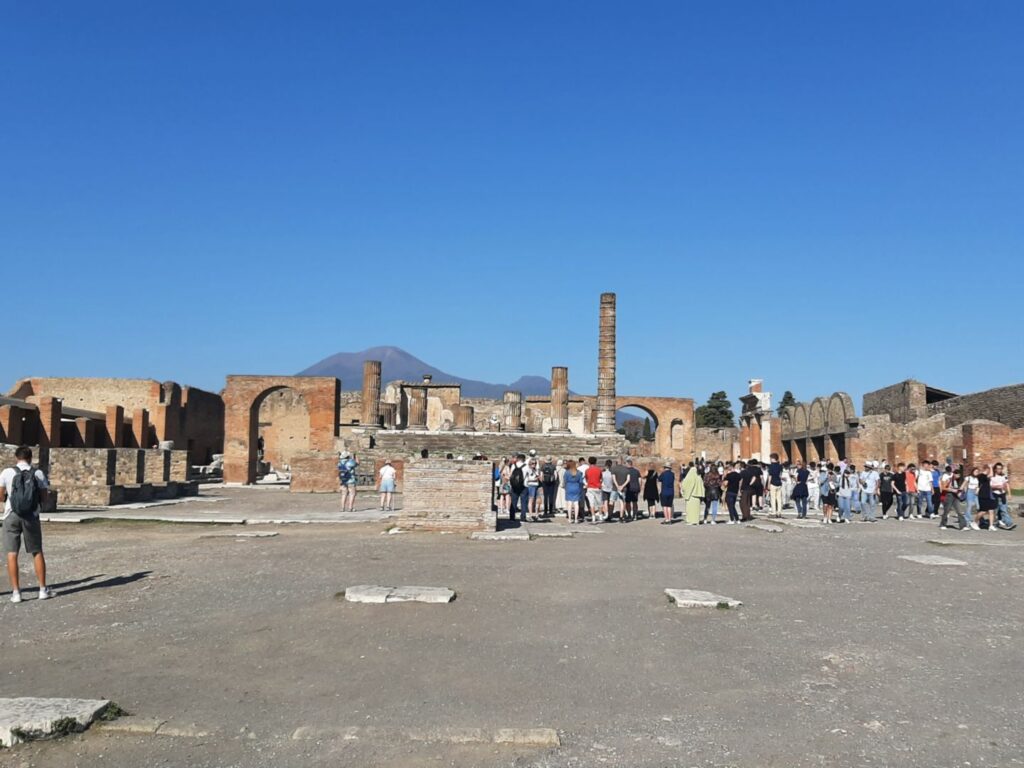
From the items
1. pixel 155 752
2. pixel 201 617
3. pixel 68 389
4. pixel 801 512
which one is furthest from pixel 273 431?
pixel 155 752

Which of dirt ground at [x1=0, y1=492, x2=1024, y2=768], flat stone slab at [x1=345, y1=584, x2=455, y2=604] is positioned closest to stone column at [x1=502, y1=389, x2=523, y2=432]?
dirt ground at [x1=0, y1=492, x2=1024, y2=768]

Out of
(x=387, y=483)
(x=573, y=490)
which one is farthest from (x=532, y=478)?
(x=387, y=483)

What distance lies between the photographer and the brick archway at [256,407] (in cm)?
3344

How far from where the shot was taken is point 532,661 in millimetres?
6082

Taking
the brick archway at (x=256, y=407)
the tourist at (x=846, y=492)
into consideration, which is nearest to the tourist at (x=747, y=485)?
the tourist at (x=846, y=492)

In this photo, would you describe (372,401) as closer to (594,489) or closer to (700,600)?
(594,489)

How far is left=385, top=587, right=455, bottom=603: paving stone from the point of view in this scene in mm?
7973

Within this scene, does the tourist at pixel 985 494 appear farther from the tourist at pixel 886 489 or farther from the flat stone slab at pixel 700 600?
the flat stone slab at pixel 700 600

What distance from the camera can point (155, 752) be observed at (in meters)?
4.38

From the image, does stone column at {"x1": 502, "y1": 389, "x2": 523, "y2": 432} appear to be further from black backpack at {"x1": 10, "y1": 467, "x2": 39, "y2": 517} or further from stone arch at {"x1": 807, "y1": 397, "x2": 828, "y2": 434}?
black backpack at {"x1": 10, "y1": 467, "x2": 39, "y2": 517}

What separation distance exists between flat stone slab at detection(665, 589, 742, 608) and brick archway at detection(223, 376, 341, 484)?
87.6 ft

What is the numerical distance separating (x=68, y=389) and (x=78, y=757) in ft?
128

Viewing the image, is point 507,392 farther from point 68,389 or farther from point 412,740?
point 412,740

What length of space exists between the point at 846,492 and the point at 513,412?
26092 millimetres
